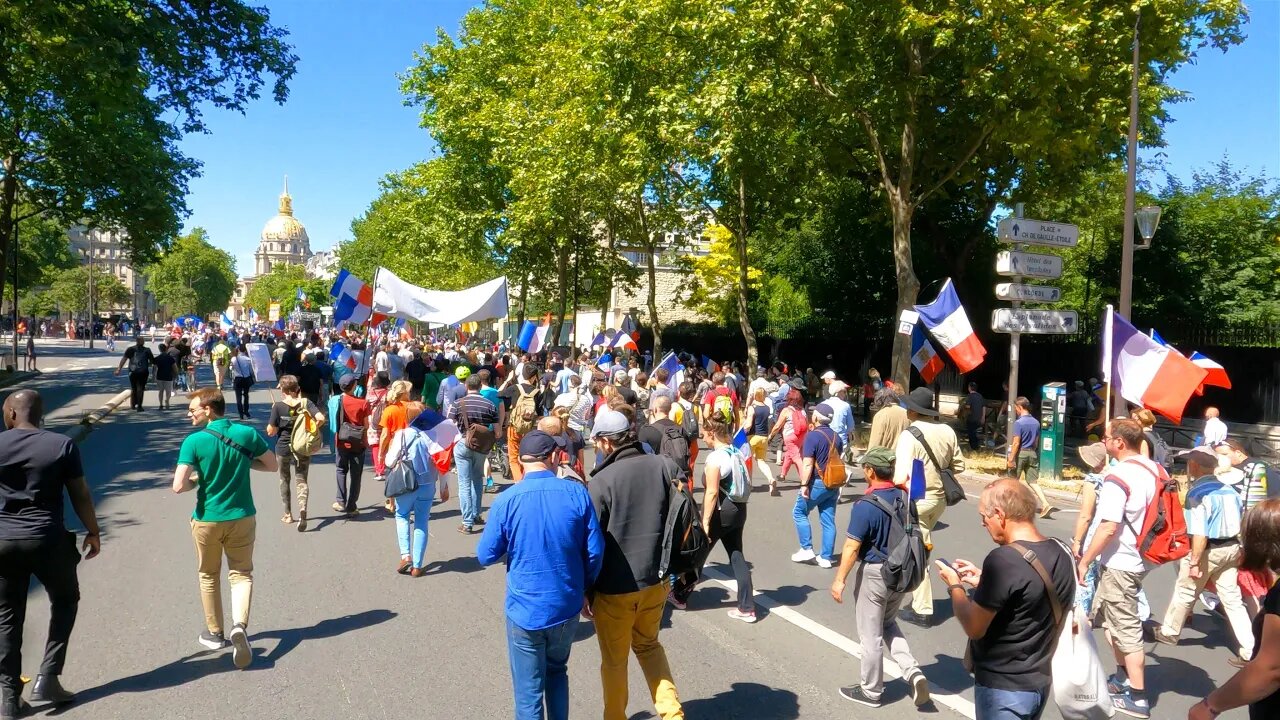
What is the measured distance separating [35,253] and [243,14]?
3690 centimetres

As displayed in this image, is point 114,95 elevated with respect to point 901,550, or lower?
elevated

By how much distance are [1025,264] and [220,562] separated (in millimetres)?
12818

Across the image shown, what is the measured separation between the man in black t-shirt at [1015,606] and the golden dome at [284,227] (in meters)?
201

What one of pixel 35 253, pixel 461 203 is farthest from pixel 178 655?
pixel 35 253

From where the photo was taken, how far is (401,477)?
7113 mm

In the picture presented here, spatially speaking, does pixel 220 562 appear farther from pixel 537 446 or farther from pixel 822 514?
pixel 822 514

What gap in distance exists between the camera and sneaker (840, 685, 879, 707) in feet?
16.1

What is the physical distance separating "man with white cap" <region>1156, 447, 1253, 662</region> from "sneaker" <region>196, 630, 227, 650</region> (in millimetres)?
6380

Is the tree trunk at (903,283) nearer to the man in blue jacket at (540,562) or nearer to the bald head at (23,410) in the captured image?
the man in blue jacket at (540,562)

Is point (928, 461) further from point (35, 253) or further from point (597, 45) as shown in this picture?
point (35, 253)

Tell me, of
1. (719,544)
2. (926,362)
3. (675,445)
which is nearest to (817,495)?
(719,544)

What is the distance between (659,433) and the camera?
7484 millimetres

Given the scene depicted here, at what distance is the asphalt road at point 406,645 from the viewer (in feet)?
15.9

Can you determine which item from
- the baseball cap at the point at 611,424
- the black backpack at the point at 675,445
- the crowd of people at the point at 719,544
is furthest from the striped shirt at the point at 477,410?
the baseball cap at the point at 611,424
